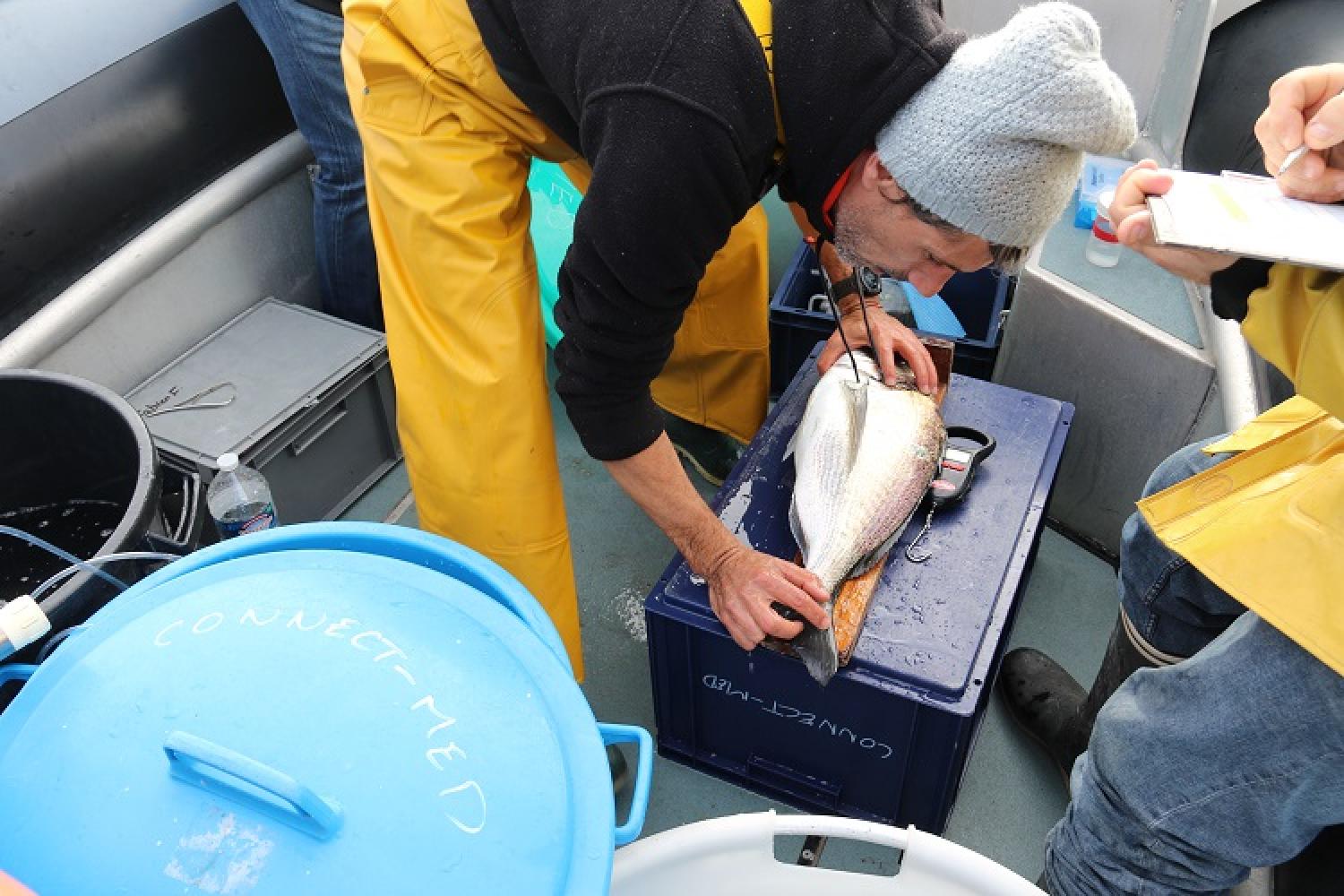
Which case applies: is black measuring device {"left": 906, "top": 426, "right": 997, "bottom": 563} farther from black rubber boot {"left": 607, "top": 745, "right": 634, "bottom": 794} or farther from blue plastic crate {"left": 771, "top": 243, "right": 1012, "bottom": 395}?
black rubber boot {"left": 607, "top": 745, "right": 634, "bottom": 794}

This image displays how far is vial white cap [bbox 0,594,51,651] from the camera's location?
104 centimetres

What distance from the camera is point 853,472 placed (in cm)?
193

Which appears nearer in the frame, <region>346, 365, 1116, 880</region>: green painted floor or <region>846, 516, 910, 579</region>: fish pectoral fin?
<region>846, 516, 910, 579</region>: fish pectoral fin

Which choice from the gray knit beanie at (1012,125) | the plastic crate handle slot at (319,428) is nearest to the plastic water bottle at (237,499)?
the plastic crate handle slot at (319,428)

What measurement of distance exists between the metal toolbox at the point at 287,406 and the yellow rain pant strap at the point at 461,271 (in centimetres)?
61

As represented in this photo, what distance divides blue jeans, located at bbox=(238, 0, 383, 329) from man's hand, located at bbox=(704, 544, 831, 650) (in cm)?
135

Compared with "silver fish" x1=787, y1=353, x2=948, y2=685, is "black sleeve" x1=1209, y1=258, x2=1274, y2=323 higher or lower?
higher

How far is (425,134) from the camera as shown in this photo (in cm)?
171

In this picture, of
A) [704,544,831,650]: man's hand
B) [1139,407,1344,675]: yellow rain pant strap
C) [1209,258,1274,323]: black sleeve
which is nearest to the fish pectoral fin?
[704,544,831,650]: man's hand

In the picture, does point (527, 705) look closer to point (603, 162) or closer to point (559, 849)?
point (559, 849)

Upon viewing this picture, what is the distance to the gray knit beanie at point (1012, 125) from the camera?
46.8 inches

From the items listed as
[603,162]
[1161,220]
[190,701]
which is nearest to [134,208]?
[603,162]

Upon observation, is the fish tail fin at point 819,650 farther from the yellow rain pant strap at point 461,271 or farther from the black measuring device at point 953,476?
the yellow rain pant strap at point 461,271

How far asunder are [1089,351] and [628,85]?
1.65 metres
